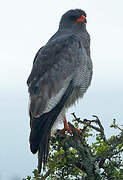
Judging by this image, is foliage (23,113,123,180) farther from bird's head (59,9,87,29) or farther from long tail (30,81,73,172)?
bird's head (59,9,87,29)

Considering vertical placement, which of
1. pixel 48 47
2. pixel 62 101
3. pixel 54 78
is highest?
pixel 48 47

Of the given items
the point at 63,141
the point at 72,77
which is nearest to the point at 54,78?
the point at 72,77

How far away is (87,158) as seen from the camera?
5000mm

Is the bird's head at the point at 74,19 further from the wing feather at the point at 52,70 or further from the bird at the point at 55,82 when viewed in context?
the wing feather at the point at 52,70

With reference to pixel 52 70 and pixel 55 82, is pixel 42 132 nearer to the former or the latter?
pixel 55 82

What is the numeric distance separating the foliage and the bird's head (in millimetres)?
3172

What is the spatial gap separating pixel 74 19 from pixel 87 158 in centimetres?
406

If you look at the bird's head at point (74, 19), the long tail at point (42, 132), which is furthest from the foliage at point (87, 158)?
the bird's head at point (74, 19)

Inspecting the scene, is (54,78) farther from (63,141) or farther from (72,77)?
(63,141)

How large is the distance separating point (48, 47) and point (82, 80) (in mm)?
951

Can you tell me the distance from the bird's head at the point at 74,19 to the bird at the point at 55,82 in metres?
0.20

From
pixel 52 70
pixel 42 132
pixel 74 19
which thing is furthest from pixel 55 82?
pixel 74 19

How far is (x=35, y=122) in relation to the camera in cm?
559

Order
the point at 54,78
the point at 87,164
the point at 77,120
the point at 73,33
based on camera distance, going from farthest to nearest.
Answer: the point at 73,33 < the point at 54,78 < the point at 77,120 < the point at 87,164
